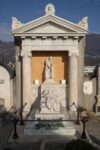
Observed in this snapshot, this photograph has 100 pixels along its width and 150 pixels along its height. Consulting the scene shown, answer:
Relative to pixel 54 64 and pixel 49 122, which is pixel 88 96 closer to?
pixel 54 64

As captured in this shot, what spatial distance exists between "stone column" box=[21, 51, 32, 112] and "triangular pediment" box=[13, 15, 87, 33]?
151 centimetres

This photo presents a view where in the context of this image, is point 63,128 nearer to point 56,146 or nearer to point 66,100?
point 56,146

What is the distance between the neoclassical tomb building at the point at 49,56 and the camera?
18391mm

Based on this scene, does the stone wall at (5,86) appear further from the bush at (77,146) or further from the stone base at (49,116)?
the bush at (77,146)

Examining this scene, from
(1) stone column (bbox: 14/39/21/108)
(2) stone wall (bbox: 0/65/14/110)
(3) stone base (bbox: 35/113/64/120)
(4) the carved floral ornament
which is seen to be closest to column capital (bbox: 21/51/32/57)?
(1) stone column (bbox: 14/39/21/108)

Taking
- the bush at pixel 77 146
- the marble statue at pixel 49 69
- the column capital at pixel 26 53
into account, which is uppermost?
the column capital at pixel 26 53

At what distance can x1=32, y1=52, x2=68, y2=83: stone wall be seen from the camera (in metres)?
19.8

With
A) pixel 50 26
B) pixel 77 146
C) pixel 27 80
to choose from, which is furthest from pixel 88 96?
pixel 77 146

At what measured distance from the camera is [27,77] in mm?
19031

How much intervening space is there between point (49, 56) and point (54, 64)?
→ 0.63 m

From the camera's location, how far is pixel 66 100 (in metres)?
19.6

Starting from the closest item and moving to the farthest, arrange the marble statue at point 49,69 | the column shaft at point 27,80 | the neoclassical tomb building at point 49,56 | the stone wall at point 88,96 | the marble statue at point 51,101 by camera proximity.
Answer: the marble statue at point 51,101, the neoclassical tomb building at point 49,56, the column shaft at point 27,80, the marble statue at point 49,69, the stone wall at point 88,96

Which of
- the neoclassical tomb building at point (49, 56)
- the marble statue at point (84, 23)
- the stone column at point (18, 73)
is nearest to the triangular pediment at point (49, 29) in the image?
the neoclassical tomb building at point (49, 56)

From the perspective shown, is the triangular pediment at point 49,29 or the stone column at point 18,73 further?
the stone column at point 18,73
